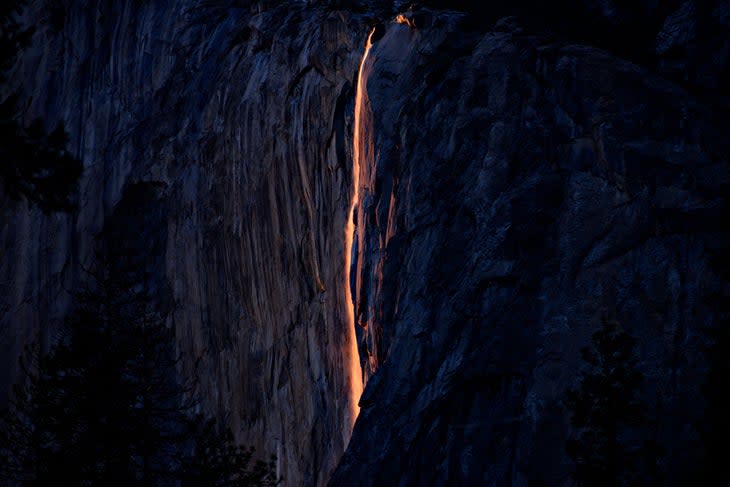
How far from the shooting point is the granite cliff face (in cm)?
2261

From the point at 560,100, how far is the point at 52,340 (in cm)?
2477

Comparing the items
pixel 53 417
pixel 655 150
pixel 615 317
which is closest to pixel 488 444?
pixel 615 317

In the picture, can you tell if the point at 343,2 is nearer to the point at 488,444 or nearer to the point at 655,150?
the point at 655,150

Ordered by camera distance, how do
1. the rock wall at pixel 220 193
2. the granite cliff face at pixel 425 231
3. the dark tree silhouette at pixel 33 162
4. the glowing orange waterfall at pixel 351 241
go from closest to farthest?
the dark tree silhouette at pixel 33 162
the granite cliff face at pixel 425 231
the glowing orange waterfall at pixel 351 241
the rock wall at pixel 220 193

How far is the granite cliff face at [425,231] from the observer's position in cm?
2261

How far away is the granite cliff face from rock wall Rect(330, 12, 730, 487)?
0.16 feet

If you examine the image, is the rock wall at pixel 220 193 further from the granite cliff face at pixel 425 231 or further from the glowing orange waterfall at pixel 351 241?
the glowing orange waterfall at pixel 351 241

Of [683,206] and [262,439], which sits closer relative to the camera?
[683,206]

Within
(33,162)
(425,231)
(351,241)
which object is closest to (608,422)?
(425,231)

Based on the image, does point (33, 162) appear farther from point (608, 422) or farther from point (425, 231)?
point (425, 231)

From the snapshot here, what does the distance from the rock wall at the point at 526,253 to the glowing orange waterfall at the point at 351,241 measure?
224cm

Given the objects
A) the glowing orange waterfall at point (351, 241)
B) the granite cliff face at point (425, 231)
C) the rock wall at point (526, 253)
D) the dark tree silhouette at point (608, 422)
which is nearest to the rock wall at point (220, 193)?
the granite cliff face at point (425, 231)

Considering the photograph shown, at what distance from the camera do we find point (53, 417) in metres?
17.3

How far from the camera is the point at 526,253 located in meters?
23.8
